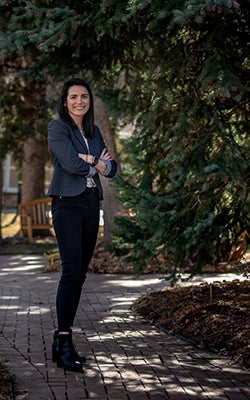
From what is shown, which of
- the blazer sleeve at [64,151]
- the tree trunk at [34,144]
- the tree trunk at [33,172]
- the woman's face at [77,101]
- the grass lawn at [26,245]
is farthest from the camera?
the tree trunk at [33,172]

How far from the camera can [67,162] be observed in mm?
6203

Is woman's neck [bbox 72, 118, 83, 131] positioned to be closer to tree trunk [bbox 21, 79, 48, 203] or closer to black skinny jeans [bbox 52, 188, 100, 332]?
black skinny jeans [bbox 52, 188, 100, 332]

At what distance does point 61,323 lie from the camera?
6277 millimetres

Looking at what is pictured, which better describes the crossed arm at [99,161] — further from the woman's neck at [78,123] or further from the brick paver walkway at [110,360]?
the brick paver walkway at [110,360]

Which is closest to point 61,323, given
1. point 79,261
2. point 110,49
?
point 79,261

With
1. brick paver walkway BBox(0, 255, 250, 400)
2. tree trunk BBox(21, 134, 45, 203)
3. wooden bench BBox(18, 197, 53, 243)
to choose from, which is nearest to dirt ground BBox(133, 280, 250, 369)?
brick paver walkway BBox(0, 255, 250, 400)

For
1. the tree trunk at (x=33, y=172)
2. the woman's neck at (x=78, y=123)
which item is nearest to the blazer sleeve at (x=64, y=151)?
the woman's neck at (x=78, y=123)

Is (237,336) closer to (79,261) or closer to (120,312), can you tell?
(79,261)

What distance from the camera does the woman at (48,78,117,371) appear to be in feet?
20.5

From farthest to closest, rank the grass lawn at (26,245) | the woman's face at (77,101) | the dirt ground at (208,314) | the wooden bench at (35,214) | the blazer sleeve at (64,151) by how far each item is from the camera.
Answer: the wooden bench at (35,214)
the grass lawn at (26,245)
the dirt ground at (208,314)
the woman's face at (77,101)
the blazer sleeve at (64,151)

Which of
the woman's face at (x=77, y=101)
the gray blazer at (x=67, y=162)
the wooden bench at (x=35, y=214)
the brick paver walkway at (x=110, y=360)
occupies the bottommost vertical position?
the brick paver walkway at (x=110, y=360)

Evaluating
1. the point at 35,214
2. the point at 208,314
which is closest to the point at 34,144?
the point at 35,214

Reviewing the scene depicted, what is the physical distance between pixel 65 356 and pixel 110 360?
0.48 metres

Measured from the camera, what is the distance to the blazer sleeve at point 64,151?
620cm
